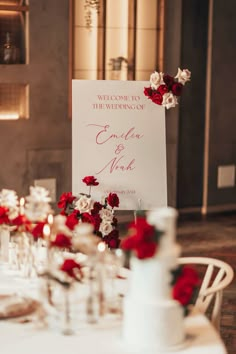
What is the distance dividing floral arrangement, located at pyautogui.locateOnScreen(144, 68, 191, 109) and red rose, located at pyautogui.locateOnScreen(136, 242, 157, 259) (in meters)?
1.61

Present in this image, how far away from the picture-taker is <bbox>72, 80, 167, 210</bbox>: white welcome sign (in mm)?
3621

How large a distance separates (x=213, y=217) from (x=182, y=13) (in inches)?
70.1

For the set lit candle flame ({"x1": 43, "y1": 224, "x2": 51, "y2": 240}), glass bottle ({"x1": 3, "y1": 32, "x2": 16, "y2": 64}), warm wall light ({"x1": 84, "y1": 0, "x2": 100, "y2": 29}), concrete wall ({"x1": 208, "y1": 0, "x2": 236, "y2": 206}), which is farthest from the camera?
concrete wall ({"x1": 208, "y1": 0, "x2": 236, "y2": 206})

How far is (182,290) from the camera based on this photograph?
2080 mm

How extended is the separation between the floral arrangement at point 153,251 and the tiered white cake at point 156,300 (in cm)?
1

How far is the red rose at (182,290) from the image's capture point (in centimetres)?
208

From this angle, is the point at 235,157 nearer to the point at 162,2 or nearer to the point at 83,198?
the point at 162,2

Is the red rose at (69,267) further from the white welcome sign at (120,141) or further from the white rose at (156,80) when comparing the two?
the white rose at (156,80)

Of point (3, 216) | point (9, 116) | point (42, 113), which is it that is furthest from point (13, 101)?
point (3, 216)

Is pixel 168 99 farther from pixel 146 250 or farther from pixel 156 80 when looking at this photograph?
pixel 146 250

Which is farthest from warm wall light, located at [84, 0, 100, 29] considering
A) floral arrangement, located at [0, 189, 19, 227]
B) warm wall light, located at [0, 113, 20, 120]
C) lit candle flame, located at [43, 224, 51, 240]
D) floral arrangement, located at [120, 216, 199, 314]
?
floral arrangement, located at [120, 216, 199, 314]

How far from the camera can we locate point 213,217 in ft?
22.0

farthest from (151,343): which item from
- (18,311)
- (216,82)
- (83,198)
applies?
(216,82)

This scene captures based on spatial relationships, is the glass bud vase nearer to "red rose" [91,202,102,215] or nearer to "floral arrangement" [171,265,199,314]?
"red rose" [91,202,102,215]
